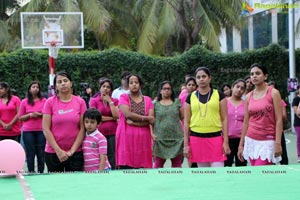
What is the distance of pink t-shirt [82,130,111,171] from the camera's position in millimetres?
6105

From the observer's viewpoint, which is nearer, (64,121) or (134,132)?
(64,121)

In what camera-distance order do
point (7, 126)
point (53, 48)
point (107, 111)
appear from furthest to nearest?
point (53, 48) < point (7, 126) < point (107, 111)

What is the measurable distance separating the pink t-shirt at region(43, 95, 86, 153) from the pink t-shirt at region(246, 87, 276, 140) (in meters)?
1.87

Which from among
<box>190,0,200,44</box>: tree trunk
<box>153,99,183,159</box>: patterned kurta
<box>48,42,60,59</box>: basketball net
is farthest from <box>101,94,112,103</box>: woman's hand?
<box>190,0,200,44</box>: tree trunk

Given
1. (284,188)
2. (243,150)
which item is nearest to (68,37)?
(243,150)

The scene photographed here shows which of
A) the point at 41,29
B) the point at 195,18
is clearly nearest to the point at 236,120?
the point at 41,29

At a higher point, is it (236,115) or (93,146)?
(236,115)

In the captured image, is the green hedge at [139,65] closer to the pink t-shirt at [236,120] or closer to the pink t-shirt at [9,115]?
the pink t-shirt at [9,115]

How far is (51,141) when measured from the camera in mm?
6133

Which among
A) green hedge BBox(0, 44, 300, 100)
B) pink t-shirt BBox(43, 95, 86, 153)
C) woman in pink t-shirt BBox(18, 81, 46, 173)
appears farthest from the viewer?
green hedge BBox(0, 44, 300, 100)

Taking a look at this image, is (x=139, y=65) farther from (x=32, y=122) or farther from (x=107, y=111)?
(x=107, y=111)

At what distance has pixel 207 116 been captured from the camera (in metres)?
6.48

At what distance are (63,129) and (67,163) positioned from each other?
0.37 m

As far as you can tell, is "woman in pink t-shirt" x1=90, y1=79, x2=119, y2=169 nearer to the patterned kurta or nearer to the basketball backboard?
the patterned kurta
